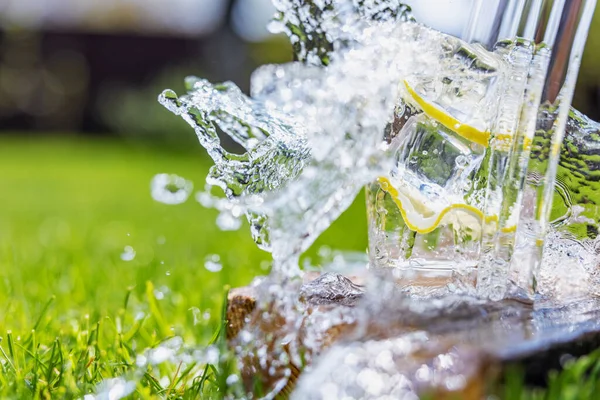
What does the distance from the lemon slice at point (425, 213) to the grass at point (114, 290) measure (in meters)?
0.32

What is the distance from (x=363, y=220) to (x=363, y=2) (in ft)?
10.4

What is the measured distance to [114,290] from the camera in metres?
2.27

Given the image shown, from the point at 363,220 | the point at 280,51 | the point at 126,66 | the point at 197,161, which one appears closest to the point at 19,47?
the point at 126,66

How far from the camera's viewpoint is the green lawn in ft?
4.95

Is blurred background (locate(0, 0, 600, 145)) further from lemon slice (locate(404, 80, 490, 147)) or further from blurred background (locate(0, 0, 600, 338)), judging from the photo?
lemon slice (locate(404, 80, 490, 147))

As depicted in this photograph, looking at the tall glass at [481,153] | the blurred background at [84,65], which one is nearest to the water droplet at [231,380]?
the tall glass at [481,153]

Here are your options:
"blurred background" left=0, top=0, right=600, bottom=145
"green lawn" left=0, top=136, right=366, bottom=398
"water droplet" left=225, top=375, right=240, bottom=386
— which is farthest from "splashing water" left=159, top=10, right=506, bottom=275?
"blurred background" left=0, top=0, right=600, bottom=145

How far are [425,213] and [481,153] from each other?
0.45 feet

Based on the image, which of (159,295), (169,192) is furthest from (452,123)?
(159,295)

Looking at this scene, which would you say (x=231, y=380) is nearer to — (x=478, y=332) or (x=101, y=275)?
(x=478, y=332)

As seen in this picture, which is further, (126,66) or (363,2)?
(126,66)

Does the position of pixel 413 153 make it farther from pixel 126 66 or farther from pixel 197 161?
pixel 126 66

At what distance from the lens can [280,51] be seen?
1147cm

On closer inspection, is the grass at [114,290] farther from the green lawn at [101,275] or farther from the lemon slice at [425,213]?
the lemon slice at [425,213]
